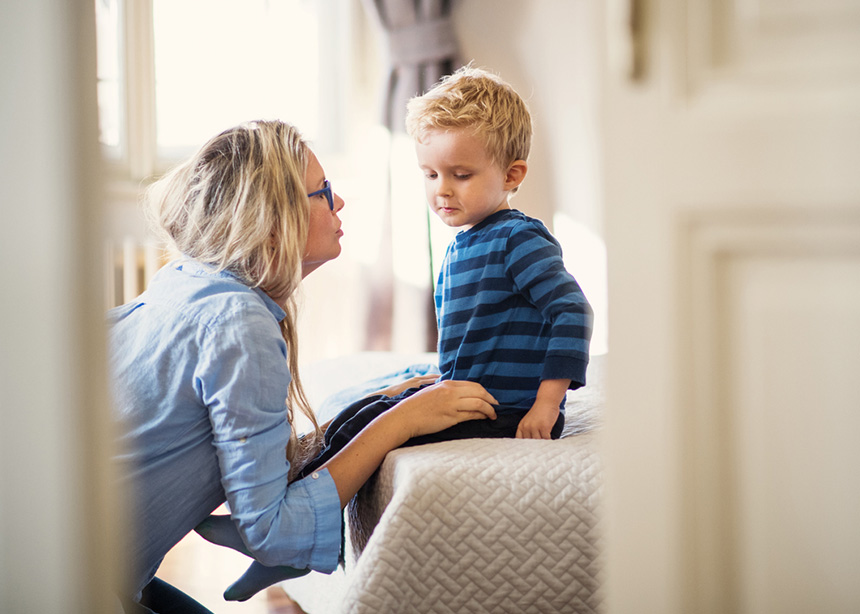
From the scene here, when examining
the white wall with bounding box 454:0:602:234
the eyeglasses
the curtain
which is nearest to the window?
the curtain

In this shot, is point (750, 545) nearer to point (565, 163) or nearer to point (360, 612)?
point (360, 612)

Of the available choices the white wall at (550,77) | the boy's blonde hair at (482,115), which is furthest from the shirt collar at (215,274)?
the white wall at (550,77)

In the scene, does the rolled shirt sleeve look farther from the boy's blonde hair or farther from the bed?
the boy's blonde hair

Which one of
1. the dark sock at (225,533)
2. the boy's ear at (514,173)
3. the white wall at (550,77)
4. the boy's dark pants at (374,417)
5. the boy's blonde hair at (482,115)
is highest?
the white wall at (550,77)

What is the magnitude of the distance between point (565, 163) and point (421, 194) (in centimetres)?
57

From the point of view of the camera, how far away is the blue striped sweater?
1271mm

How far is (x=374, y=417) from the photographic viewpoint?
1.28 metres

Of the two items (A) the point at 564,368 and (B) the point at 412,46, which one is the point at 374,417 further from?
(B) the point at 412,46

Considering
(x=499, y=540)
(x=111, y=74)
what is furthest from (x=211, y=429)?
(x=111, y=74)

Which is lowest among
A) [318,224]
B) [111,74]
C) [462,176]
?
[318,224]

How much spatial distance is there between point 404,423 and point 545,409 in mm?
227

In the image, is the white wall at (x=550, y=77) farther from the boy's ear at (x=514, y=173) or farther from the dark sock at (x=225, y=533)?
the dark sock at (x=225, y=533)

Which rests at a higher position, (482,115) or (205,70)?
(205,70)

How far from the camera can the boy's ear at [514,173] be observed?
1479 mm
